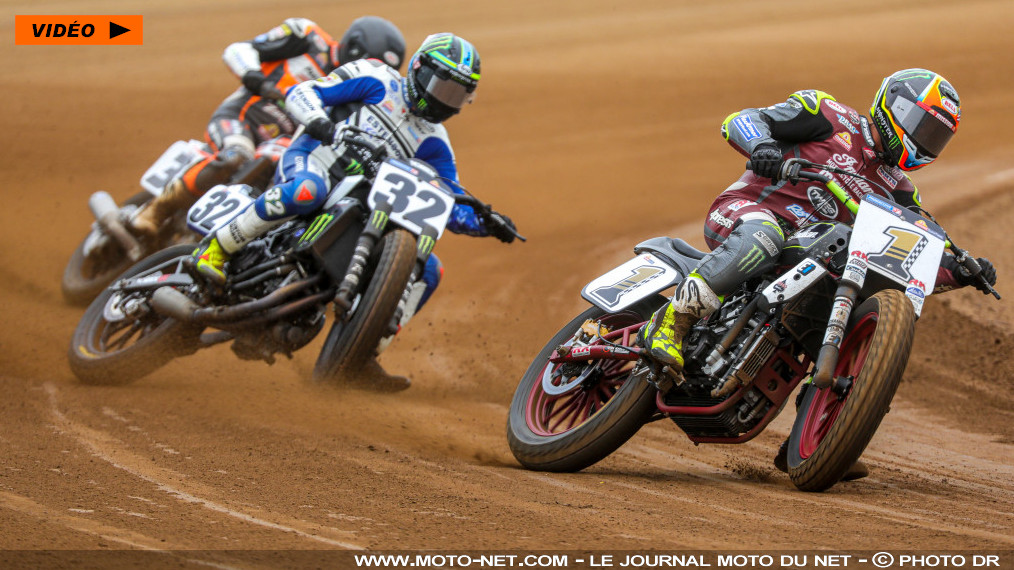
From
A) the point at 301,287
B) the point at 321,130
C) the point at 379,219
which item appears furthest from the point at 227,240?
the point at 379,219

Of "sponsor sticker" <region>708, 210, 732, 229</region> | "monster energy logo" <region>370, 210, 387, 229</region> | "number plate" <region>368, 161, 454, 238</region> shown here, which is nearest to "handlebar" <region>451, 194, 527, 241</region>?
"number plate" <region>368, 161, 454, 238</region>

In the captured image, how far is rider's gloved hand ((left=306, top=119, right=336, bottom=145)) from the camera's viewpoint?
699cm

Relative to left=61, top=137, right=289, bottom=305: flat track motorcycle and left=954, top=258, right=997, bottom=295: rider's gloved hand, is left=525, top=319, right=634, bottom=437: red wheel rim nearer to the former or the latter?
left=954, top=258, right=997, bottom=295: rider's gloved hand

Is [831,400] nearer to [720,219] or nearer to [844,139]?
[720,219]

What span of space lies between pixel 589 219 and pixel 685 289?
8903mm

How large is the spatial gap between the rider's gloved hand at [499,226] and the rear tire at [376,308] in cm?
76

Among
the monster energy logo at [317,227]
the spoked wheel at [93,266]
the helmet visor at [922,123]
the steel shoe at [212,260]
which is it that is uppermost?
the helmet visor at [922,123]

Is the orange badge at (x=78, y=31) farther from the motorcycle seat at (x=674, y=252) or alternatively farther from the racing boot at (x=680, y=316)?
the racing boot at (x=680, y=316)

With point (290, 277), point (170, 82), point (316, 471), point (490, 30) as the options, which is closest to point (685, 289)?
point (316, 471)

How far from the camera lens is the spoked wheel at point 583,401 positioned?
5.41 metres

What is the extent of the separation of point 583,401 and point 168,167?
5.24 meters

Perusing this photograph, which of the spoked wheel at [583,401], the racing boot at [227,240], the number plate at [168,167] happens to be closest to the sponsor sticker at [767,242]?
the spoked wheel at [583,401]

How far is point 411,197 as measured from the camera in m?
6.86

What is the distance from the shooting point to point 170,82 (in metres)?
17.6
